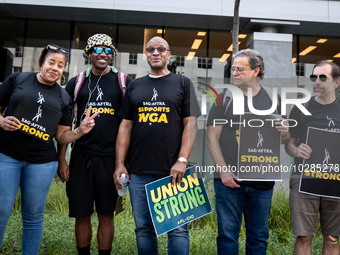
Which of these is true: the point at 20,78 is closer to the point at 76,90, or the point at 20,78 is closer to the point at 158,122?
the point at 76,90

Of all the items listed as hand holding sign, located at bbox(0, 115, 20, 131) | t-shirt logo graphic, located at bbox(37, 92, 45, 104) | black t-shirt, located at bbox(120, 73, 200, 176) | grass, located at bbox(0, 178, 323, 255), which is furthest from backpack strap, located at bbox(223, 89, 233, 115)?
grass, located at bbox(0, 178, 323, 255)

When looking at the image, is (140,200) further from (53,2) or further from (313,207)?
(53,2)

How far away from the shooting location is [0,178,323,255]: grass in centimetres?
390

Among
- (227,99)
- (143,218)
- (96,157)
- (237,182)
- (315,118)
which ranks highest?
(227,99)

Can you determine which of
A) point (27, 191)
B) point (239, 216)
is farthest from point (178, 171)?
point (27, 191)

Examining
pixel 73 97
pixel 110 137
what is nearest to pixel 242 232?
pixel 110 137

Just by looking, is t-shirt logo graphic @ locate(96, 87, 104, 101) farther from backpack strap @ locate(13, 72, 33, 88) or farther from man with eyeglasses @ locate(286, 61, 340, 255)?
man with eyeglasses @ locate(286, 61, 340, 255)

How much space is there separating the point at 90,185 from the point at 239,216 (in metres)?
1.49

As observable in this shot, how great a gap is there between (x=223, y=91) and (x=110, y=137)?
1.21 metres

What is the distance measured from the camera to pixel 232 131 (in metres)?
2.78

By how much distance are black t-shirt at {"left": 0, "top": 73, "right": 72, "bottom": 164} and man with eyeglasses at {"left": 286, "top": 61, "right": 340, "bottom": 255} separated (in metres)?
2.23

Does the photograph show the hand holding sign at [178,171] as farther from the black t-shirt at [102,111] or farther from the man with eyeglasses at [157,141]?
the black t-shirt at [102,111]

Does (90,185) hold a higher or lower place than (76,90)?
lower

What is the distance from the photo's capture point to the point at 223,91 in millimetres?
2811
